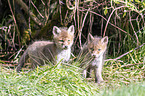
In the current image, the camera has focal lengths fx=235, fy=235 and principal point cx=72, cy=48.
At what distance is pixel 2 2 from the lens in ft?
24.6

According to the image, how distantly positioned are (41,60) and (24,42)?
4.74 feet

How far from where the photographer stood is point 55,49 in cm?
572

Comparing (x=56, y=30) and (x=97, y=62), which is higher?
(x=56, y=30)

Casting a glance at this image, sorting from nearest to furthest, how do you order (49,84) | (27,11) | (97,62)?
(49,84) < (97,62) < (27,11)

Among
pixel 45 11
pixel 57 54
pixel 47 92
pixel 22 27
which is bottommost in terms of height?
pixel 47 92

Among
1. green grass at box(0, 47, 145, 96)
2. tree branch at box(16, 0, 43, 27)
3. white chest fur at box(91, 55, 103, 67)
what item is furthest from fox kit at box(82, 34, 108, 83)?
tree branch at box(16, 0, 43, 27)

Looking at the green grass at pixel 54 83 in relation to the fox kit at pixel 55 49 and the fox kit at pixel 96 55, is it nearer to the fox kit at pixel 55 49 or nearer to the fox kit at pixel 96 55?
the fox kit at pixel 96 55

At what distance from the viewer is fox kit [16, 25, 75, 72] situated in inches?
222

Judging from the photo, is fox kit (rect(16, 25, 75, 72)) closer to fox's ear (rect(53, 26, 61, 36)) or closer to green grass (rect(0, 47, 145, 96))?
fox's ear (rect(53, 26, 61, 36))

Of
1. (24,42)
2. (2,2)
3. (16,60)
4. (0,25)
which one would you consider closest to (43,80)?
(16,60)

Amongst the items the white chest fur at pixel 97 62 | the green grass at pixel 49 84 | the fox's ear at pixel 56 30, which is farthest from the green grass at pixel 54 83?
the fox's ear at pixel 56 30

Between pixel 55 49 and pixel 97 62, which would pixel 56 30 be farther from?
pixel 97 62

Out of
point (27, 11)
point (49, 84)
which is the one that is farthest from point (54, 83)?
point (27, 11)

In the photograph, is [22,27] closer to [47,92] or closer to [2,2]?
[2,2]
